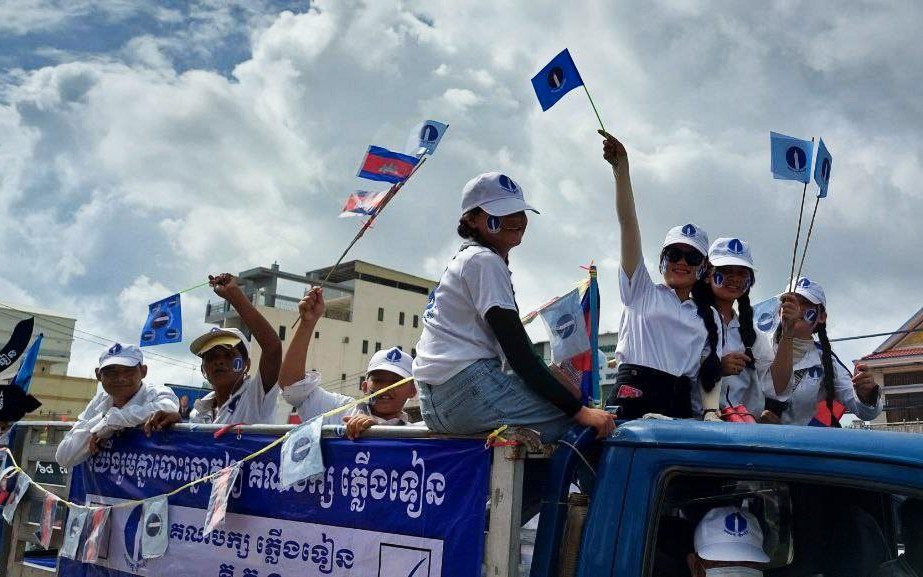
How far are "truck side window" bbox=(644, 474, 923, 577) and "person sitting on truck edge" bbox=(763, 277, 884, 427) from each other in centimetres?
172

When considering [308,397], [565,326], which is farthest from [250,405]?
[565,326]

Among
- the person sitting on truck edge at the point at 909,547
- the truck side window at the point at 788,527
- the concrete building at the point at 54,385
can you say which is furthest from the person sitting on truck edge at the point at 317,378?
the concrete building at the point at 54,385

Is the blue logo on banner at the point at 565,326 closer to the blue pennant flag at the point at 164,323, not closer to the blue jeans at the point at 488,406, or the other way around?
the blue jeans at the point at 488,406

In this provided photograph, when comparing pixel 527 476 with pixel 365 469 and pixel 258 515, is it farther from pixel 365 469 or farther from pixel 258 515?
pixel 258 515

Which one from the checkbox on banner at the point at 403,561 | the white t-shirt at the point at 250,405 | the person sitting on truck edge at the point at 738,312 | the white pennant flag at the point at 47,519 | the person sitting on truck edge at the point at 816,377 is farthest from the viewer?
the white t-shirt at the point at 250,405

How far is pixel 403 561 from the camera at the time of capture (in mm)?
2482

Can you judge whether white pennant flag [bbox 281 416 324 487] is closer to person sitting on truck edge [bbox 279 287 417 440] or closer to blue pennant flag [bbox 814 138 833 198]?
person sitting on truck edge [bbox 279 287 417 440]

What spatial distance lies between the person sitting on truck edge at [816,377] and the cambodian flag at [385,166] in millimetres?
2587

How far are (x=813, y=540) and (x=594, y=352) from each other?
120cm

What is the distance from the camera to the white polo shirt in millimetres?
4117

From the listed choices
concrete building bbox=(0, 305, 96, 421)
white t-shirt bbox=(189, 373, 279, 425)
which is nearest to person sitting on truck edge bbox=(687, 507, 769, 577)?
white t-shirt bbox=(189, 373, 279, 425)

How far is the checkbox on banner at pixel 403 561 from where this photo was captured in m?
2.43

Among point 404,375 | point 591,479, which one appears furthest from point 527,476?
point 404,375

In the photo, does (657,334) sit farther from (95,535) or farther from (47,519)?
(47,519)
